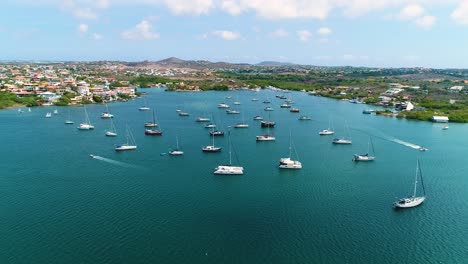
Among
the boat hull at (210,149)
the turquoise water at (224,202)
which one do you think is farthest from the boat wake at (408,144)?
the boat hull at (210,149)

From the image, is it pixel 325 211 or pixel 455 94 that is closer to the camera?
pixel 325 211

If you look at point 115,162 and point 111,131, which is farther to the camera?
point 111,131

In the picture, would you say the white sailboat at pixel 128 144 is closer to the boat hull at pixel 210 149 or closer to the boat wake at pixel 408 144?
the boat hull at pixel 210 149

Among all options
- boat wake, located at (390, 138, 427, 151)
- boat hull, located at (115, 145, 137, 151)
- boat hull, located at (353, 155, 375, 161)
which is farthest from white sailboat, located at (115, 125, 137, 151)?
boat wake, located at (390, 138, 427, 151)

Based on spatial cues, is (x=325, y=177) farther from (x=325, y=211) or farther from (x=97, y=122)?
(x=97, y=122)

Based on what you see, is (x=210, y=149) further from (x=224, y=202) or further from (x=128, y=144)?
(x=224, y=202)

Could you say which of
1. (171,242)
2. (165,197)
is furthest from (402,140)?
(171,242)

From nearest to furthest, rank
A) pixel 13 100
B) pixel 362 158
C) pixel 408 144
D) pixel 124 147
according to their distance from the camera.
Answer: pixel 362 158
pixel 124 147
pixel 408 144
pixel 13 100

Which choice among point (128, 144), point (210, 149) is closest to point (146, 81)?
point (128, 144)
